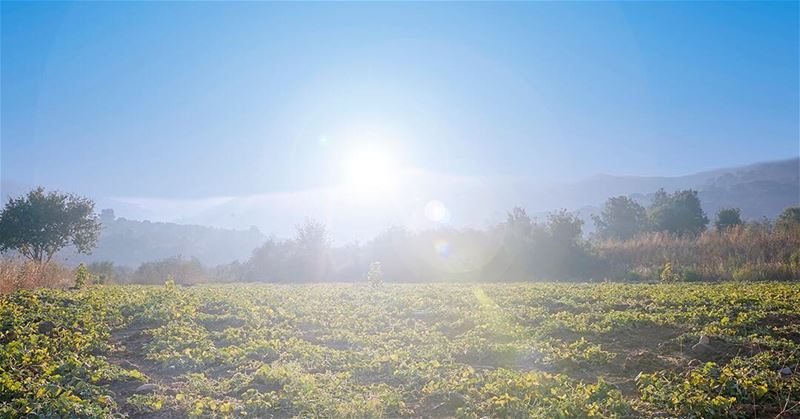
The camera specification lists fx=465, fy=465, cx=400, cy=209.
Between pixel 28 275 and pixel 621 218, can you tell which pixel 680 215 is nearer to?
pixel 621 218

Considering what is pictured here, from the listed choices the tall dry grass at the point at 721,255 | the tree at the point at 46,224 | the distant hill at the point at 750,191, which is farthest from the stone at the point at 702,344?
the distant hill at the point at 750,191

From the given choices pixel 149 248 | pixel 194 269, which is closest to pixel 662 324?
pixel 194 269

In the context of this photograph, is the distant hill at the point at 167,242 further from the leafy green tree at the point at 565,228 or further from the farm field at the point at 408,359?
the farm field at the point at 408,359

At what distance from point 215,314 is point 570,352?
943 cm

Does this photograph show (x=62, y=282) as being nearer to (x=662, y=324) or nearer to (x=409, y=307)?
(x=409, y=307)

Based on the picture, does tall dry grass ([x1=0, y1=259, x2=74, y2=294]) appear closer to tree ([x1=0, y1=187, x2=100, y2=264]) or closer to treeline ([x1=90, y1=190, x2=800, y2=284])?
treeline ([x1=90, y1=190, x2=800, y2=284])

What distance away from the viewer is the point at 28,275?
58.2ft

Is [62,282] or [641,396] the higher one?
[62,282]

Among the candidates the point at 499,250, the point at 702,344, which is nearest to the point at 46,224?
the point at 499,250

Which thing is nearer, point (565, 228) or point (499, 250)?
point (565, 228)

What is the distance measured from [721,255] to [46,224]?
153ft

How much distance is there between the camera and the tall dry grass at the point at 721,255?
19375 mm

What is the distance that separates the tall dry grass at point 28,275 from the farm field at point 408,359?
381 centimetres

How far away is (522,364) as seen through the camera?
866cm
